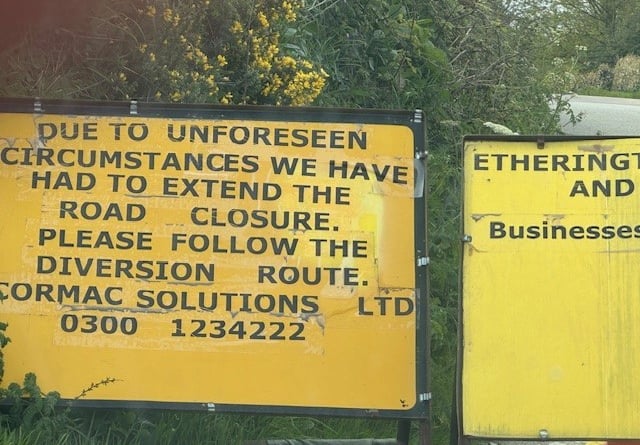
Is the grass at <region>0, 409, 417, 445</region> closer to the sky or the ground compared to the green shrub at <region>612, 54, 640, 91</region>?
closer to the ground

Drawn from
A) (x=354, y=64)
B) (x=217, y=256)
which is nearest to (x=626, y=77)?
(x=354, y=64)

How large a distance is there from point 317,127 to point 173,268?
85 centimetres

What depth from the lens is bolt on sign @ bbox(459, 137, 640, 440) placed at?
4.05 meters

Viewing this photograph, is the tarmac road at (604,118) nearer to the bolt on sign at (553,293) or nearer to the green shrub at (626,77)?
the green shrub at (626,77)

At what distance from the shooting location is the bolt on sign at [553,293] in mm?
4055

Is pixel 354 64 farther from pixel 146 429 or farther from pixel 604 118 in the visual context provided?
pixel 604 118

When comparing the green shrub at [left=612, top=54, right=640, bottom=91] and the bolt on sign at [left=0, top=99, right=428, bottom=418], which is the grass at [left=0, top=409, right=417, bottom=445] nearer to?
the bolt on sign at [left=0, top=99, right=428, bottom=418]

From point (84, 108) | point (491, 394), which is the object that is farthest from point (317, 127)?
point (491, 394)

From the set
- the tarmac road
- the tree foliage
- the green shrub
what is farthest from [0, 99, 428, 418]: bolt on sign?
the green shrub

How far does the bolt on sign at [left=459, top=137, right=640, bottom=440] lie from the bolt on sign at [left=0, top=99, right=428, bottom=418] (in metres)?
0.24

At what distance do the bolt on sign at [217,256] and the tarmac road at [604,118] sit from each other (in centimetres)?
777

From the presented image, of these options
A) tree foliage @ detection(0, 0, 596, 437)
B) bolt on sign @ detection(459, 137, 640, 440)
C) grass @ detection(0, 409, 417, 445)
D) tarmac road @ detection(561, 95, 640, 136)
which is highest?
tarmac road @ detection(561, 95, 640, 136)

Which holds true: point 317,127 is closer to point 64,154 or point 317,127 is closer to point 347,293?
point 347,293

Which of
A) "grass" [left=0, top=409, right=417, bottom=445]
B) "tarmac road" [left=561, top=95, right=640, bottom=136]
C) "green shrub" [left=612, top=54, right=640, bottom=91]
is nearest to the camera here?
"grass" [left=0, top=409, right=417, bottom=445]
